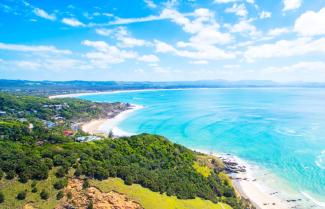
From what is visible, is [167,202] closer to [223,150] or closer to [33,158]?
[33,158]

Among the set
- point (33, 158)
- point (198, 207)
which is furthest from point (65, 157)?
point (198, 207)

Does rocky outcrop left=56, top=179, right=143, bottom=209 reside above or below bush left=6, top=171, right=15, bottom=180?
below

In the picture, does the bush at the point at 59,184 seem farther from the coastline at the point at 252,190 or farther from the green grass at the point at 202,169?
the coastline at the point at 252,190

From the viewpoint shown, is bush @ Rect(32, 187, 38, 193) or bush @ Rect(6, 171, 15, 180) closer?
bush @ Rect(32, 187, 38, 193)

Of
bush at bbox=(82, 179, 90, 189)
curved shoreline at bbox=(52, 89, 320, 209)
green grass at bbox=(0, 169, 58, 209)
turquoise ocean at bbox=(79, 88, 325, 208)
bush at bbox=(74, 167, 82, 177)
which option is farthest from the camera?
turquoise ocean at bbox=(79, 88, 325, 208)

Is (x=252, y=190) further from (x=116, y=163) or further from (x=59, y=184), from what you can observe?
(x=59, y=184)

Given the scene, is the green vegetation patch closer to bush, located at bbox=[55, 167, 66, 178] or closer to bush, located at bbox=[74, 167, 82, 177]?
bush, located at bbox=[74, 167, 82, 177]

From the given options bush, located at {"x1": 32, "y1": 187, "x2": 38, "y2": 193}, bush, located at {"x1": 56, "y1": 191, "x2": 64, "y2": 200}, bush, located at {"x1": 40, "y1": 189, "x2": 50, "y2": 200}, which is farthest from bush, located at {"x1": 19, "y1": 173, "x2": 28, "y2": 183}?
bush, located at {"x1": 56, "y1": 191, "x2": 64, "y2": 200}

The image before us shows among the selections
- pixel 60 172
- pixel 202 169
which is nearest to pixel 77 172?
pixel 60 172
